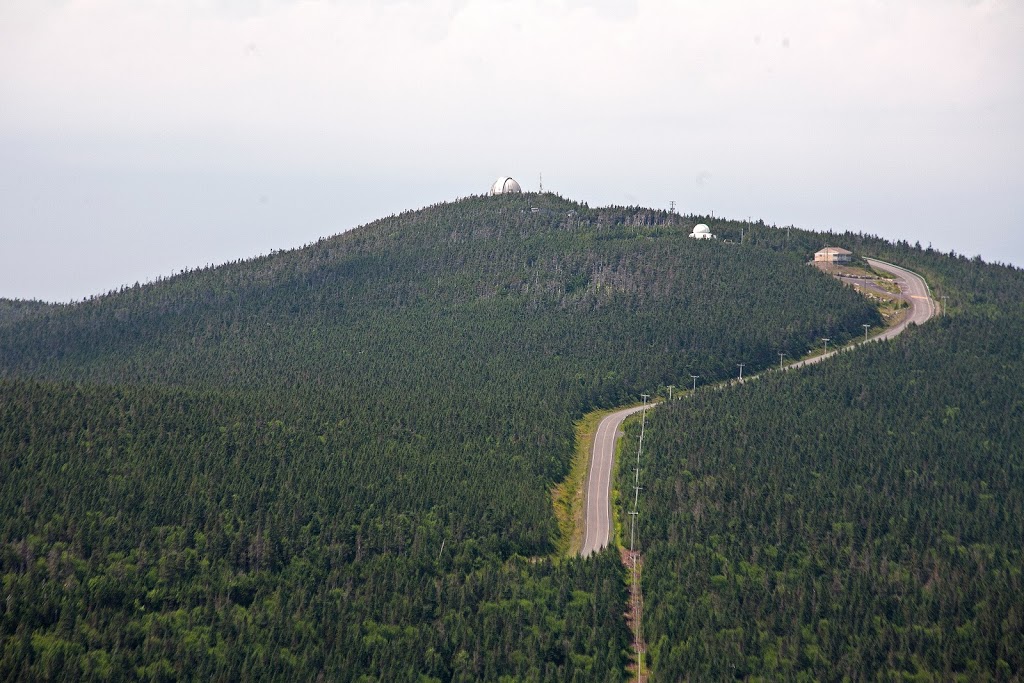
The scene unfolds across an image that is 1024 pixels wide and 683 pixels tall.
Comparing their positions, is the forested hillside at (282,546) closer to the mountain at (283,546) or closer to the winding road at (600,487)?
the mountain at (283,546)

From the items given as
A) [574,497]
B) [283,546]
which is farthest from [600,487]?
[283,546]

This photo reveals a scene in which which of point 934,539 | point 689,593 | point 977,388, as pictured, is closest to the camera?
point 689,593

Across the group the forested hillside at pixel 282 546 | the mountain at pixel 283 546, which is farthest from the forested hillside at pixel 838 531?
the forested hillside at pixel 282 546

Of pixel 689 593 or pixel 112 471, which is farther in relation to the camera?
pixel 112 471

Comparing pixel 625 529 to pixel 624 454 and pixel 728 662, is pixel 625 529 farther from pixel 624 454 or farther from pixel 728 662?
pixel 728 662

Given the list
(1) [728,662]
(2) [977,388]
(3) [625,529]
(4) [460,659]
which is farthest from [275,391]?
(2) [977,388]

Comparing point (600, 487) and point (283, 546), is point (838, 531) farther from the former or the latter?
point (283, 546)
